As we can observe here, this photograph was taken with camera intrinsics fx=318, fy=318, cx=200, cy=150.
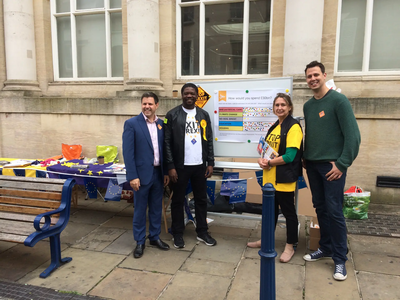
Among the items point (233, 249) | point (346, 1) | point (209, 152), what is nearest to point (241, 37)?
point (346, 1)

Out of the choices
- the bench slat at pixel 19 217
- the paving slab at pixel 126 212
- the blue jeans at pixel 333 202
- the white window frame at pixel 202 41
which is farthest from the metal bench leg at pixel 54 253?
the white window frame at pixel 202 41

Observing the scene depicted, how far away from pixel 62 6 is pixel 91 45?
114 centimetres

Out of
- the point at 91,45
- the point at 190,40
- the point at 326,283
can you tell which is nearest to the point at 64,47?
the point at 91,45

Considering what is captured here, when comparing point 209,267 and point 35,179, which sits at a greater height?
point 35,179

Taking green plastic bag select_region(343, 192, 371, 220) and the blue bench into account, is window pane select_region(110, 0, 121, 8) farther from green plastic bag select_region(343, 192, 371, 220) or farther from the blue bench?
green plastic bag select_region(343, 192, 371, 220)

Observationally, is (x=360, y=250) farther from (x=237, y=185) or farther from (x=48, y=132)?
(x=48, y=132)

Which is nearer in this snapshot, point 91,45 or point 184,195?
point 184,195

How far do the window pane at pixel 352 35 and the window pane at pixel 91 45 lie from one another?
Result: 514 centimetres

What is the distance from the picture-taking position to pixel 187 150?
397 centimetres

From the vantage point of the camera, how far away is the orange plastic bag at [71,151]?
681 cm

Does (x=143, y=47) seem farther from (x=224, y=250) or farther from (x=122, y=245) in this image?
(x=224, y=250)

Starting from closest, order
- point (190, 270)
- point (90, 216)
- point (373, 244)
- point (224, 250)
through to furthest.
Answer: point (190, 270) → point (224, 250) → point (373, 244) → point (90, 216)

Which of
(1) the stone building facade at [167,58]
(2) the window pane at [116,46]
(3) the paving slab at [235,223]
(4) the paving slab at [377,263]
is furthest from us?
(2) the window pane at [116,46]

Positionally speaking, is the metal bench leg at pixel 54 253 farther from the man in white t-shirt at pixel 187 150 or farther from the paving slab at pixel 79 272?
the man in white t-shirt at pixel 187 150
